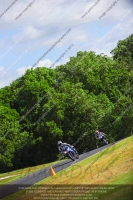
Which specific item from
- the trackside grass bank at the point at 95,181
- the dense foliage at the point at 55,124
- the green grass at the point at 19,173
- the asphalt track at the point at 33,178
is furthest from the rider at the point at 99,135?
the green grass at the point at 19,173

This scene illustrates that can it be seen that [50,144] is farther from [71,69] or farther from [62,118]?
[71,69]

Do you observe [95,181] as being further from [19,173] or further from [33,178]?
[19,173]

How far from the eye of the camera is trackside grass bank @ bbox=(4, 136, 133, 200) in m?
7.59

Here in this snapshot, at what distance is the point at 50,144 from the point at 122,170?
2.42 metres

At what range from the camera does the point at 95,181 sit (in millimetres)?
7906

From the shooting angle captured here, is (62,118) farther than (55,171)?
Yes

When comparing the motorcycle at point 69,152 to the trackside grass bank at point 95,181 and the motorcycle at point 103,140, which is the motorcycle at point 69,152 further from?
the trackside grass bank at point 95,181

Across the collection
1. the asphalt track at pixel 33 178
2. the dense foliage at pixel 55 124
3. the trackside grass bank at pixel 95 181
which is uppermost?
the dense foliage at pixel 55 124

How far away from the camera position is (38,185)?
26.7ft

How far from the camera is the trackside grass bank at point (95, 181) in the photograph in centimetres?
759

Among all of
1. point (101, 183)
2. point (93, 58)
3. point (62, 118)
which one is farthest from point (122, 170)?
point (93, 58)

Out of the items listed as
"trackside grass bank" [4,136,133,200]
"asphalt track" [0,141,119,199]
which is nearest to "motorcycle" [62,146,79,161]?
A: "asphalt track" [0,141,119,199]

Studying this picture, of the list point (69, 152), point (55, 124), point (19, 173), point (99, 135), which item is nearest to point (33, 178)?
point (19, 173)

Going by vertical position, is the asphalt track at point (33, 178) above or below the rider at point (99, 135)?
below
